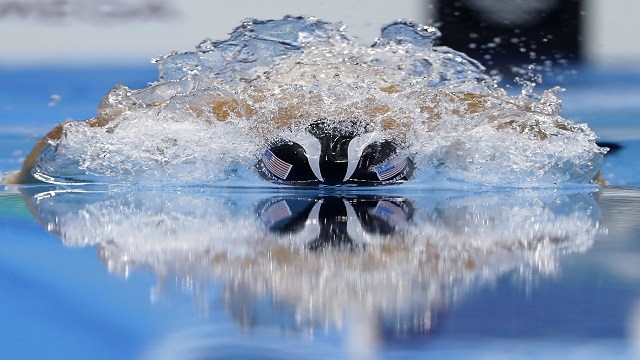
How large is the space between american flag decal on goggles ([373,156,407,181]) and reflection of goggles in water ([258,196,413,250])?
6.0 inches

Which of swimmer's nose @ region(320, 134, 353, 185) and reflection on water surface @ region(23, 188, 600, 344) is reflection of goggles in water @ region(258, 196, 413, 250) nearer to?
reflection on water surface @ region(23, 188, 600, 344)

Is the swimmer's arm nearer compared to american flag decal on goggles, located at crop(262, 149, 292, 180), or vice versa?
american flag decal on goggles, located at crop(262, 149, 292, 180)

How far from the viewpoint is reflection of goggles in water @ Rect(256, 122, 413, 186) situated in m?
2.02

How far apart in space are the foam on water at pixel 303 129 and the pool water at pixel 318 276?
0.27m

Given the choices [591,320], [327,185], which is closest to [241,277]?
[591,320]

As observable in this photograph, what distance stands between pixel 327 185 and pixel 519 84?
1.77m

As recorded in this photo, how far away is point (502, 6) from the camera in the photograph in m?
3.55

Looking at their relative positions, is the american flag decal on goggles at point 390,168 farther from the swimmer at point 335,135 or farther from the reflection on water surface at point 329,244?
the reflection on water surface at point 329,244

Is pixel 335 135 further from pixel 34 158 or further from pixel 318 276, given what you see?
pixel 318 276

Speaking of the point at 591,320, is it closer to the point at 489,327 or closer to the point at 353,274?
the point at 489,327

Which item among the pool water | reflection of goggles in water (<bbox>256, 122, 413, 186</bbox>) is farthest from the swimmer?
the pool water

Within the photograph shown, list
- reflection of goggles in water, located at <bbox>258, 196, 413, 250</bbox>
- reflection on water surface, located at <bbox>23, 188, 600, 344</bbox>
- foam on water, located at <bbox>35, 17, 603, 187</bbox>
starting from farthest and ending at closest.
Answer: foam on water, located at <bbox>35, 17, 603, 187</bbox> < reflection of goggles in water, located at <bbox>258, 196, 413, 250</bbox> < reflection on water surface, located at <bbox>23, 188, 600, 344</bbox>

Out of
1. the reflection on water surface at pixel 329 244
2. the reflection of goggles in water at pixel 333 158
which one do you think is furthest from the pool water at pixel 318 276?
the reflection of goggles in water at pixel 333 158

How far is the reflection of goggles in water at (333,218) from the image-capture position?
4.25ft
